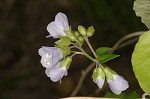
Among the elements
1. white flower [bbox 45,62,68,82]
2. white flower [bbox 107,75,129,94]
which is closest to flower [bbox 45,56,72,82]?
white flower [bbox 45,62,68,82]

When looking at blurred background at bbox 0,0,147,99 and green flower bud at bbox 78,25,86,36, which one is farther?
blurred background at bbox 0,0,147,99

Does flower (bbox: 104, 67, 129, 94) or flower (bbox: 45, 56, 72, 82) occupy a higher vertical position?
flower (bbox: 45, 56, 72, 82)

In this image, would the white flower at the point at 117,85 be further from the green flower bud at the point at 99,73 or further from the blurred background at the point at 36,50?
the blurred background at the point at 36,50

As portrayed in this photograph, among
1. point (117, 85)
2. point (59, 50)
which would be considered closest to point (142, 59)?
point (117, 85)

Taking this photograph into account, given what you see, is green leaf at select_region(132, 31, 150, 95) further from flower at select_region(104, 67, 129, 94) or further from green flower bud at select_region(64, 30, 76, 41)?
green flower bud at select_region(64, 30, 76, 41)

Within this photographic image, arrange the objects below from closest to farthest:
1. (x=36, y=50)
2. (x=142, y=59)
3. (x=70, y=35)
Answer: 1. (x=142, y=59)
2. (x=70, y=35)
3. (x=36, y=50)

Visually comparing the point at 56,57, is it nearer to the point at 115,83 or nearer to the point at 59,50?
the point at 59,50
